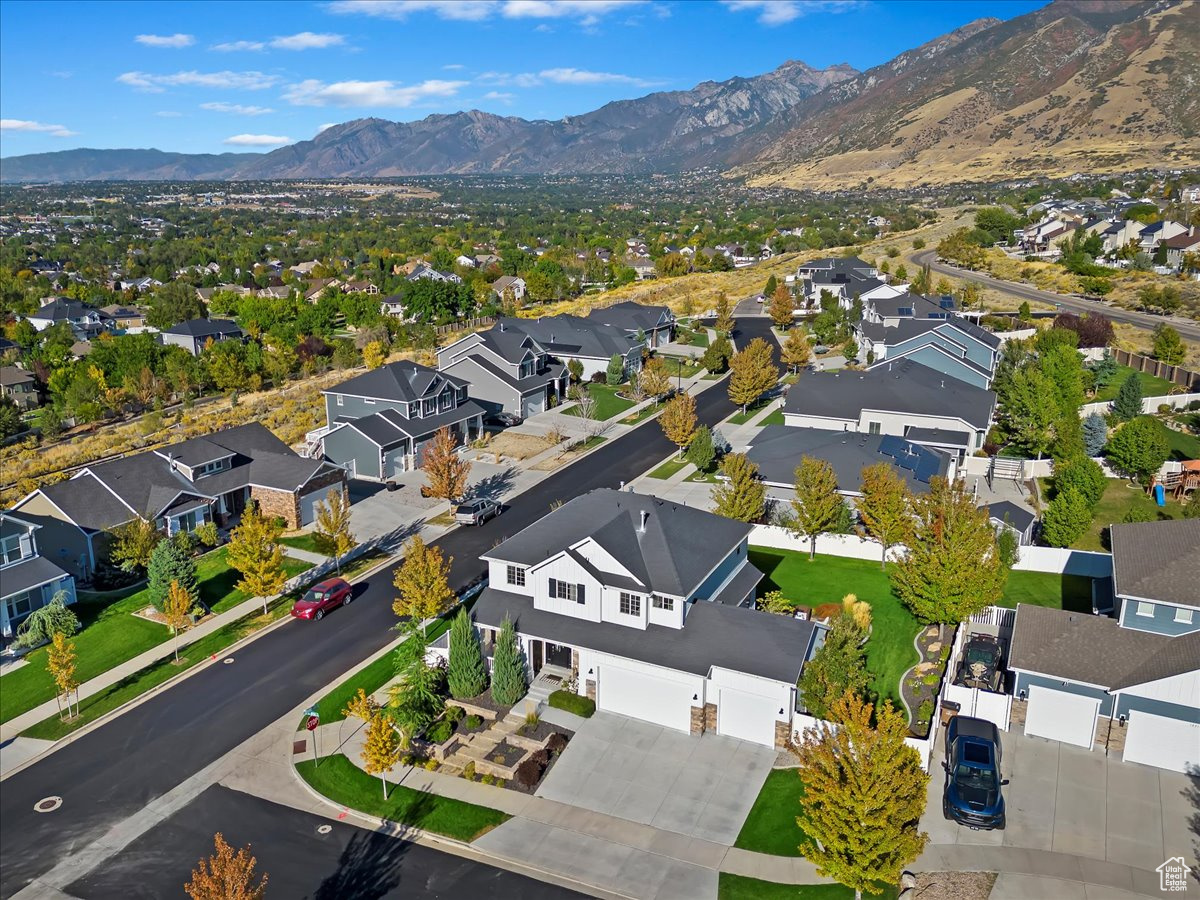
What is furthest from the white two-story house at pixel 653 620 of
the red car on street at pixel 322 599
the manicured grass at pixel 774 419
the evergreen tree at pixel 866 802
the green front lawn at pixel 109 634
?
the manicured grass at pixel 774 419

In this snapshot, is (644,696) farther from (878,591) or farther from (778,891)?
(878,591)

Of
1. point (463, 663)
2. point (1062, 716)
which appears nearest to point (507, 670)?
point (463, 663)

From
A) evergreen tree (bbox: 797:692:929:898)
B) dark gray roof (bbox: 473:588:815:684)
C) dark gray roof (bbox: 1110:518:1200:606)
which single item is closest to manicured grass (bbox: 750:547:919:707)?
dark gray roof (bbox: 473:588:815:684)

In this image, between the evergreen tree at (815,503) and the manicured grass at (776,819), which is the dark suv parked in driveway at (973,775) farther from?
the evergreen tree at (815,503)

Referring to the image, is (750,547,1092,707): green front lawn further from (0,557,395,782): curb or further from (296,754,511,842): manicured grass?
(0,557,395,782): curb

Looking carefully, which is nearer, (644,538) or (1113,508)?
(644,538)
